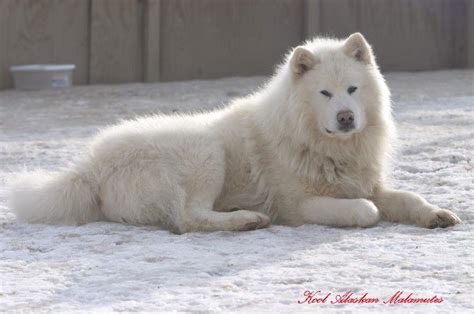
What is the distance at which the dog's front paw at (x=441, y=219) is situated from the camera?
4945mm

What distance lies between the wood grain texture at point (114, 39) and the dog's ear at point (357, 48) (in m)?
7.37

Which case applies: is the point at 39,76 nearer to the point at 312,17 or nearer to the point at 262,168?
the point at 312,17

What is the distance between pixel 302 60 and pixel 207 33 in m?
7.49

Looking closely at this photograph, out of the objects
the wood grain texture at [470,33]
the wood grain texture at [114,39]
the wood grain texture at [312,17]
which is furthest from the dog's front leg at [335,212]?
the wood grain texture at [470,33]

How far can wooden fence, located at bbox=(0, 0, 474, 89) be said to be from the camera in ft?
40.0

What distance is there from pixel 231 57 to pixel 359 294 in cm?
948

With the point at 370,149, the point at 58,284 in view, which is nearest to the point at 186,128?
the point at 370,149

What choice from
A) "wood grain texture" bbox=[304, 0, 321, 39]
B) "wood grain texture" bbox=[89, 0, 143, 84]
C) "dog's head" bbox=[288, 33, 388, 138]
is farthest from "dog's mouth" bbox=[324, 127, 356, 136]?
"wood grain texture" bbox=[304, 0, 321, 39]

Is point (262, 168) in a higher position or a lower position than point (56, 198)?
higher

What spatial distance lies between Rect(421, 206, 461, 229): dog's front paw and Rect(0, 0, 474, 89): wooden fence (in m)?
7.90

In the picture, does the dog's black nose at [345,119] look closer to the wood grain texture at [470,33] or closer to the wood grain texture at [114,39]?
the wood grain texture at [114,39]

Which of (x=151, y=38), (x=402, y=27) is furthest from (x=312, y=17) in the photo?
(x=151, y=38)

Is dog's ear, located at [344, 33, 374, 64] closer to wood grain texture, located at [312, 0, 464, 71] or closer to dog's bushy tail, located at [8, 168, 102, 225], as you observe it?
dog's bushy tail, located at [8, 168, 102, 225]

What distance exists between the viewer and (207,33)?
41.9ft
